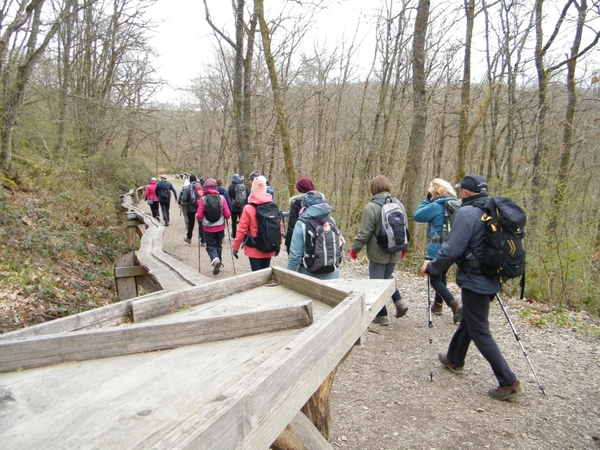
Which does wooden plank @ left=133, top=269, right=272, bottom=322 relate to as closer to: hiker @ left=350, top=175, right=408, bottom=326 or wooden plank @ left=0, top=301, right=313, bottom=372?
wooden plank @ left=0, top=301, right=313, bottom=372

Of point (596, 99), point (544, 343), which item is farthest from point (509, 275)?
point (596, 99)

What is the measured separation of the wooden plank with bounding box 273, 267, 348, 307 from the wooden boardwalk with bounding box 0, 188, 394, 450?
2cm

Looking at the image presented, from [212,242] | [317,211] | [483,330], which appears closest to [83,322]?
[317,211]

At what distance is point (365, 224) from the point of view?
17.9 feet

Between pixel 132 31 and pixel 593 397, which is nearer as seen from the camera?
pixel 593 397

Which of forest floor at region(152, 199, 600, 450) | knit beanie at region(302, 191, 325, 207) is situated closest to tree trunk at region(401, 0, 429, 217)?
forest floor at region(152, 199, 600, 450)

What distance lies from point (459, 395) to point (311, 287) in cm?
272

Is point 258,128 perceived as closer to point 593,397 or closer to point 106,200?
point 106,200

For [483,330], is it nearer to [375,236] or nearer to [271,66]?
[375,236]

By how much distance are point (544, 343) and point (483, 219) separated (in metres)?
3.35

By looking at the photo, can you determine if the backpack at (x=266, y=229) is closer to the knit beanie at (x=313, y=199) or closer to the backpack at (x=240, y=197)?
the knit beanie at (x=313, y=199)

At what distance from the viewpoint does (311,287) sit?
2590 mm

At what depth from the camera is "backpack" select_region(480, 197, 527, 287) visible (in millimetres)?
3596

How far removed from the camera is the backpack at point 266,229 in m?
5.89
